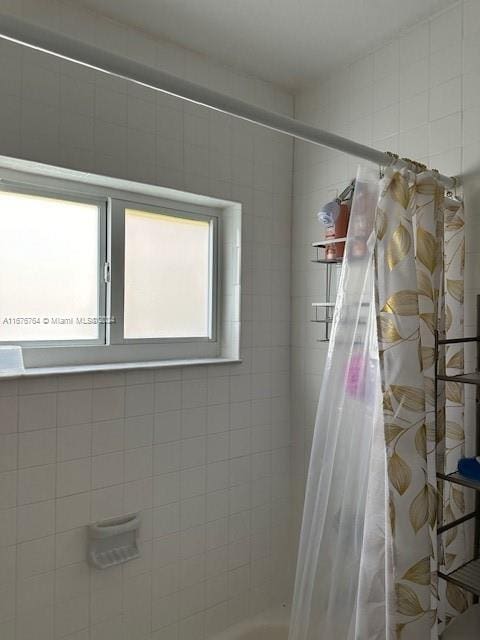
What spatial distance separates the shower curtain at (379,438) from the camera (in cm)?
131

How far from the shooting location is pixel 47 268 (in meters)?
1.85

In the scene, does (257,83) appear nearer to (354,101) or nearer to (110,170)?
(354,101)

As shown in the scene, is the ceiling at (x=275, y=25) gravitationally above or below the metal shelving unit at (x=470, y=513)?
above

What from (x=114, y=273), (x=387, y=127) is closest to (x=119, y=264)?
(x=114, y=273)

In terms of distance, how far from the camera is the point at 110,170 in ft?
5.99

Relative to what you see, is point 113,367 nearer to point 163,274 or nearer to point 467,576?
point 163,274

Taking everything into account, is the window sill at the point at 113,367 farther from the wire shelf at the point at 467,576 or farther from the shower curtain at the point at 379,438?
the wire shelf at the point at 467,576

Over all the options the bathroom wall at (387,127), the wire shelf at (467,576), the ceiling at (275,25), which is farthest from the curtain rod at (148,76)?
the wire shelf at (467,576)

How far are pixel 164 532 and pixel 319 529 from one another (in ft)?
2.65

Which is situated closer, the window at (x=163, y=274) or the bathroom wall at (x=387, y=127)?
the bathroom wall at (x=387, y=127)

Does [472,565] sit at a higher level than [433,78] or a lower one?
lower

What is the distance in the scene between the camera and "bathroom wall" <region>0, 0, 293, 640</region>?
1680 mm

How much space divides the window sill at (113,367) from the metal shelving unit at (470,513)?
3.06 feet

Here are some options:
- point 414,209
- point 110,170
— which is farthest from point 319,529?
point 110,170
